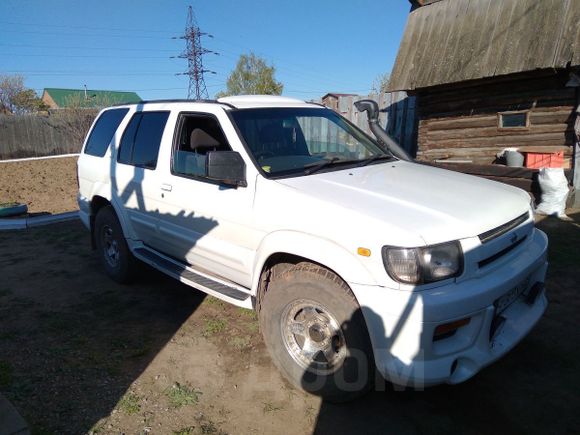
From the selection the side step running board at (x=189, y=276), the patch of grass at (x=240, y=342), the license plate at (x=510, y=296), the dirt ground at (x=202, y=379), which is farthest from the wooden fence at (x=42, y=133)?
the license plate at (x=510, y=296)

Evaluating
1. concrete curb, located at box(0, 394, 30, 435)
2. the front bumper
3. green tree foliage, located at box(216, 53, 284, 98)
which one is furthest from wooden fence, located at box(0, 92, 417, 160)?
the front bumper

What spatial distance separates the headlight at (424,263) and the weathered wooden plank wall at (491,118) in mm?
8033

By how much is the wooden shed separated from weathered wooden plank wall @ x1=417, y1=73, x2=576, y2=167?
20 millimetres

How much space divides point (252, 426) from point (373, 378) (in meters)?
0.83

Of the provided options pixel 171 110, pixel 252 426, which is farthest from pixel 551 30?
pixel 252 426

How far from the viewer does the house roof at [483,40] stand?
8.41 metres

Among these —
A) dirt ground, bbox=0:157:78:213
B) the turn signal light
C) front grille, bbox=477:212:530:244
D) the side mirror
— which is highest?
the side mirror

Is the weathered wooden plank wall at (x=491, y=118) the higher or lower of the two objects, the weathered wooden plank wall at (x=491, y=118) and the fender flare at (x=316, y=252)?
the higher

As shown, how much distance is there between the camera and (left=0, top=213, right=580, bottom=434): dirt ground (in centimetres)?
271

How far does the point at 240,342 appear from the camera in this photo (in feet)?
12.2

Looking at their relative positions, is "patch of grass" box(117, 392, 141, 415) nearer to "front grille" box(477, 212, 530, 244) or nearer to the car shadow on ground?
the car shadow on ground

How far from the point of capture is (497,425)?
264 cm

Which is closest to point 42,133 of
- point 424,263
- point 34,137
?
point 34,137

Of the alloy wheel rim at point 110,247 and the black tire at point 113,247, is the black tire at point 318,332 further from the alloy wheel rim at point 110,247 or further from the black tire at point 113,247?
the alloy wheel rim at point 110,247
